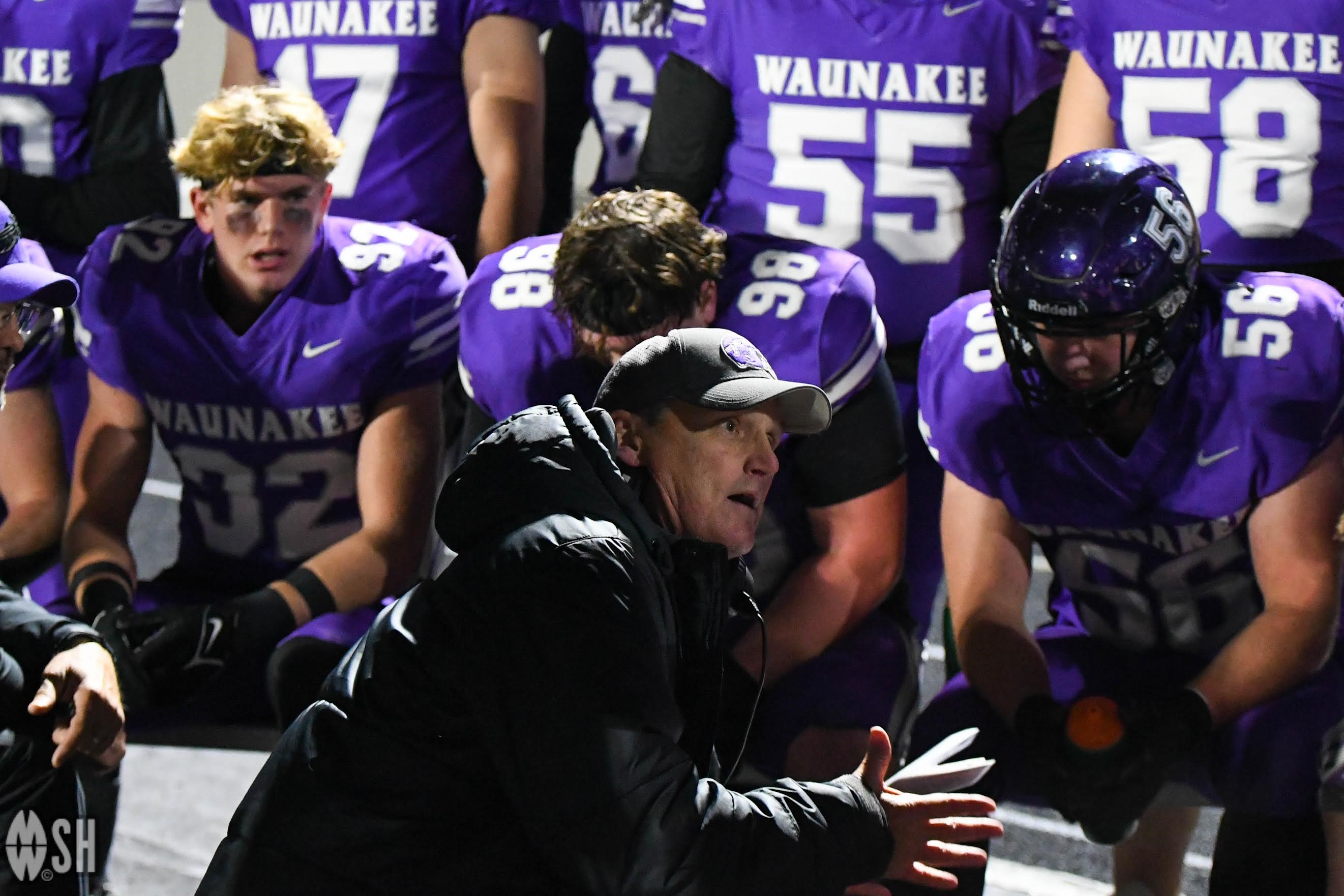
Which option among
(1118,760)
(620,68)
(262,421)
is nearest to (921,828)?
(1118,760)

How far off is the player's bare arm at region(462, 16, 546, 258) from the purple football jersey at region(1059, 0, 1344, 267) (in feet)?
3.88

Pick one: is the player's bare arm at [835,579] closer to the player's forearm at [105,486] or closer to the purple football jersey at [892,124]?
the purple football jersey at [892,124]

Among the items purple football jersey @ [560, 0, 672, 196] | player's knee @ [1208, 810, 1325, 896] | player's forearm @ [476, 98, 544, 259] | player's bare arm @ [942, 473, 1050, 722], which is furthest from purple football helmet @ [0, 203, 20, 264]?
player's knee @ [1208, 810, 1325, 896]

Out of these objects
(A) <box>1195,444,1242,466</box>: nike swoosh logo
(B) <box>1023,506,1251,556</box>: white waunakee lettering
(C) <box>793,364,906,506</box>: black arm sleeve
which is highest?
(A) <box>1195,444,1242,466</box>: nike swoosh logo

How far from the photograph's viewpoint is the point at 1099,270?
2.67 meters

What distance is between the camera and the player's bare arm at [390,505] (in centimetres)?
326

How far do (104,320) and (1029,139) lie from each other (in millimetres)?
1788

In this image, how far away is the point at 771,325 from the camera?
3006mm

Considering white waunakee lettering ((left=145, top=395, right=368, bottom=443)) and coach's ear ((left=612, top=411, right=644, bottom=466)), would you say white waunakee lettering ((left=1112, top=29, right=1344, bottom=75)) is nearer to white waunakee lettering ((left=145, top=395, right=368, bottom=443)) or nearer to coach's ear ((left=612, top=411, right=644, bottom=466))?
white waunakee lettering ((left=145, top=395, right=368, bottom=443))

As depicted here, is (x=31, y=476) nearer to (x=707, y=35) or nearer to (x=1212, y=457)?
(x=707, y=35)

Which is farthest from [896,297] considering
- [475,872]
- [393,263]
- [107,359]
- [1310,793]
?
[475,872]

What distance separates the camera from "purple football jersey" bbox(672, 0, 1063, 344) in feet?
11.2

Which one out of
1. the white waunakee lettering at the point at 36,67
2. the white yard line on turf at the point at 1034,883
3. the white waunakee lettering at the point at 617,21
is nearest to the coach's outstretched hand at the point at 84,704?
the white yard line on turf at the point at 1034,883

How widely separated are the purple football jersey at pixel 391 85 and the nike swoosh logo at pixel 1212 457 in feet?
5.88
